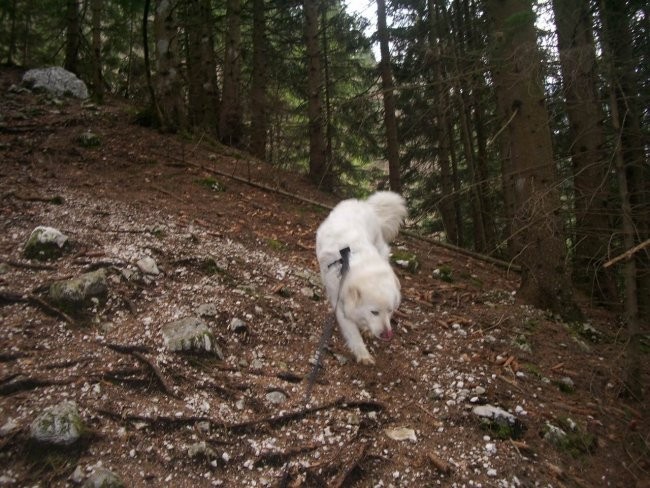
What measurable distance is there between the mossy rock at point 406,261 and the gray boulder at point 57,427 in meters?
5.41

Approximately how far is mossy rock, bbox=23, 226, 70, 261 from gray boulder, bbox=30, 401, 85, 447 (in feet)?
7.83

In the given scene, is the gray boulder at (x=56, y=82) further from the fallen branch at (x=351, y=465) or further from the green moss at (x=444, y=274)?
the fallen branch at (x=351, y=465)

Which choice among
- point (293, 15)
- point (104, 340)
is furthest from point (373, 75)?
point (104, 340)

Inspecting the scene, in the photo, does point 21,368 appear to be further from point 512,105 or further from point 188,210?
point 512,105

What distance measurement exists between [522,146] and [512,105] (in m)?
0.54

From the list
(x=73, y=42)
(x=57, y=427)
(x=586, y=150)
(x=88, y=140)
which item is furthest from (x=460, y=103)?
(x=73, y=42)

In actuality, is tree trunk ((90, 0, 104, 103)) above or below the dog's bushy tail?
above

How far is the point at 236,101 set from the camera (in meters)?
14.0

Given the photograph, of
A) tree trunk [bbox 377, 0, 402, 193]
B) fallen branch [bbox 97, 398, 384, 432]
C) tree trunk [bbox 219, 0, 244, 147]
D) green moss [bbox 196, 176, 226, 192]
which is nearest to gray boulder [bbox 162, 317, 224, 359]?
fallen branch [bbox 97, 398, 384, 432]

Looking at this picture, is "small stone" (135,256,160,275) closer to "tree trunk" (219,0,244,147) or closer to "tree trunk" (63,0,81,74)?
"tree trunk" (219,0,244,147)

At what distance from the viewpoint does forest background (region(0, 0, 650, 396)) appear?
4.92m

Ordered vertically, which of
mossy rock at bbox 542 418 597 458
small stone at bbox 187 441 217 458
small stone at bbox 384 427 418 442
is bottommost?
mossy rock at bbox 542 418 597 458

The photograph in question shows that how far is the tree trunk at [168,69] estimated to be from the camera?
392 inches

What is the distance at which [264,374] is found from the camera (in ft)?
14.3
